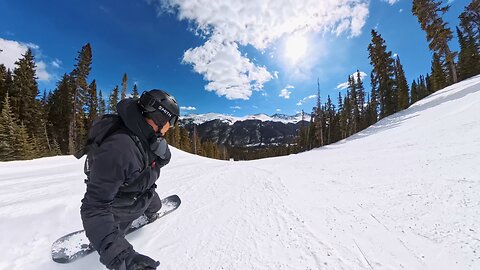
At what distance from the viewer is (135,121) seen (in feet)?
8.54

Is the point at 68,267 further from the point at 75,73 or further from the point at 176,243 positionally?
the point at 75,73

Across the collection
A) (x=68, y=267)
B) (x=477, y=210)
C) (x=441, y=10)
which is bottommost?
(x=68, y=267)

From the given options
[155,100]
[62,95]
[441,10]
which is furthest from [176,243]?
[62,95]

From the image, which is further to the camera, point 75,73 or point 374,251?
point 75,73

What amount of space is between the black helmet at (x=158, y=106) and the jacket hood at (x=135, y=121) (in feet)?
0.28

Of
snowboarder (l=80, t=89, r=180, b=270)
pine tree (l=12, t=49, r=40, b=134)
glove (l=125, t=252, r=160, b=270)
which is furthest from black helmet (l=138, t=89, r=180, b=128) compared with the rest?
pine tree (l=12, t=49, r=40, b=134)

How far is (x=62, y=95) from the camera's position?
42875 millimetres

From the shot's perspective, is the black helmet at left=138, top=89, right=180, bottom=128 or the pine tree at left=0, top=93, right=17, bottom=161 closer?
the black helmet at left=138, top=89, right=180, bottom=128

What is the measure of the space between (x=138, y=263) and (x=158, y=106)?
5.10 feet

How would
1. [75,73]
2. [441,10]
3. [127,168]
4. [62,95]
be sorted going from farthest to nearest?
[62,95]
[75,73]
[441,10]
[127,168]

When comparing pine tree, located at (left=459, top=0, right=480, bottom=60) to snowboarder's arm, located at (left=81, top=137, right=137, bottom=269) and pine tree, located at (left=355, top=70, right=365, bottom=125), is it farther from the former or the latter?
snowboarder's arm, located at (left=81, top=137, right=137, bottom=269)

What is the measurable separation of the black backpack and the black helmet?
11.6 inches

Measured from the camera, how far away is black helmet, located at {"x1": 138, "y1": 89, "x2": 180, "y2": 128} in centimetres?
271

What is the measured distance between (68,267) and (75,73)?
140 feet
